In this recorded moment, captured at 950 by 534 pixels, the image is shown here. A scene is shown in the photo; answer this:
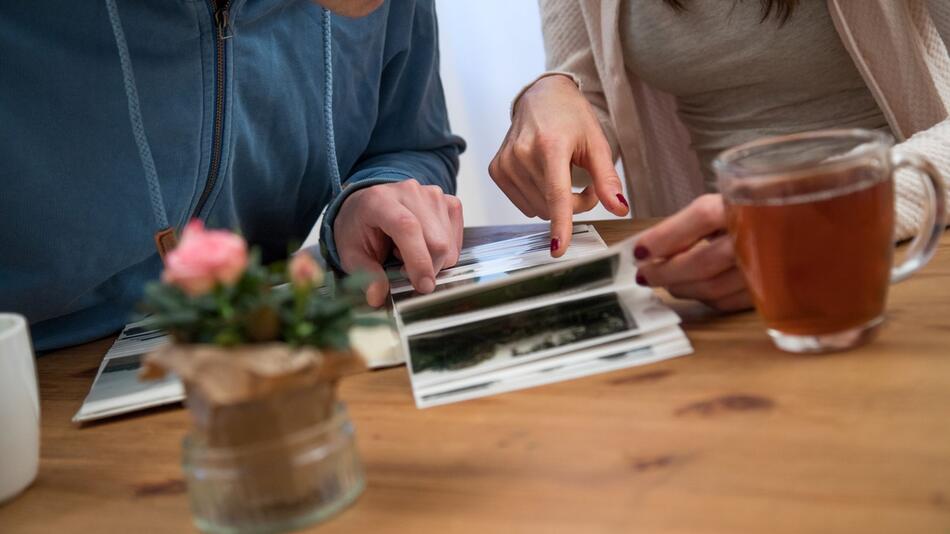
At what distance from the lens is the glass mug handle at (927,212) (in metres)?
0.58

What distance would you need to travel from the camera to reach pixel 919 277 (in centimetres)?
71

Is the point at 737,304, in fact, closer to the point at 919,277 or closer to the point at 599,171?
the point at 919,277

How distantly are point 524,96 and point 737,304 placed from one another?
0.58 meters

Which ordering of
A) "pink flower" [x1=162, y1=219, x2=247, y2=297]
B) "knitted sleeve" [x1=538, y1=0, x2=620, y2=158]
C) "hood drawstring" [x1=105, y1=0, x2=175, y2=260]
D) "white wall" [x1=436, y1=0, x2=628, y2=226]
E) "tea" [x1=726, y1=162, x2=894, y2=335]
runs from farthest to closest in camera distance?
1. "white wall" [x1=436, y1=0, x2=628, y2=226]
2. "knitted sleeve" [x1=538, y1=0, x2=620, y2=158]
3. "hood drawstring" [x1=105, y1=0, x2=175, y2=260]
4. "tea" [x1=726, y1=162, x2=894, y2=335]
5. "pink flower" [x1=162, y1=219, x2=247, y2=297]

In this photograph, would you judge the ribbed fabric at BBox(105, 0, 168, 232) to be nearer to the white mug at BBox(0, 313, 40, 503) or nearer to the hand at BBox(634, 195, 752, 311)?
the white mug at BBox(0, 313, 40, 503)

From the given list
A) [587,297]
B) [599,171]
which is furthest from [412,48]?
[587,297]

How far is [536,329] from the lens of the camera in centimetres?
67

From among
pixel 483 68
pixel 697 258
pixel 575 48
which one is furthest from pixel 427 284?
pixel 483 68

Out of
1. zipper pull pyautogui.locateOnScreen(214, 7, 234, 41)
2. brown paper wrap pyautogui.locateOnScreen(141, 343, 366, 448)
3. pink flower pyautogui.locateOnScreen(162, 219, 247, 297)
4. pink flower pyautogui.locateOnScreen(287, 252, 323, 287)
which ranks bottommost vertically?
brown paper wrap pyautogui.locateOnScreen(141, 343, 366, 448)

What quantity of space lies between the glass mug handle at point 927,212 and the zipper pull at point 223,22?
694 millimetres

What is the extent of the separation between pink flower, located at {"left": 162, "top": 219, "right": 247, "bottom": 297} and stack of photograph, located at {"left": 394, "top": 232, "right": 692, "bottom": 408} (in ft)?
0.73

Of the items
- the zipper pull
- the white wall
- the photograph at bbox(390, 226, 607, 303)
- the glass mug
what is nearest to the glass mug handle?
the glass mug

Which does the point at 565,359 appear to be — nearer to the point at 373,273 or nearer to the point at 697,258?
the point at 697,258

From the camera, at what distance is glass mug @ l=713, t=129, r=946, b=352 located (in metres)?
0.56
